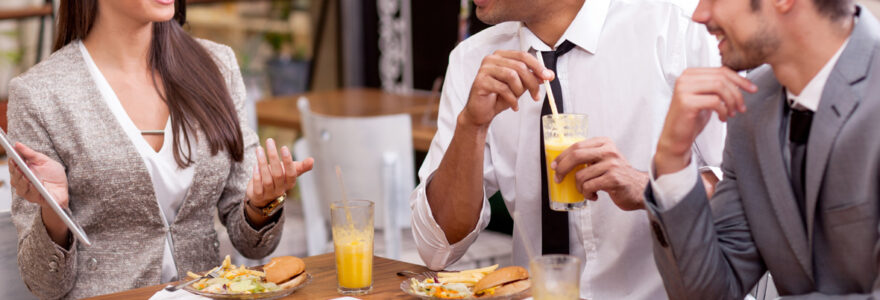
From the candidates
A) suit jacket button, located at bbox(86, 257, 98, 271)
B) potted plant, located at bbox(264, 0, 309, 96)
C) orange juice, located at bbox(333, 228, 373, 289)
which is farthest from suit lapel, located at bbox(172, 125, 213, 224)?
potted plant, located at bbox(264, 0, 309, 96)

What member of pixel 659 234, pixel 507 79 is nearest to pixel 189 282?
pixel 507 79

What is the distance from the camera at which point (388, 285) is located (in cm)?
180

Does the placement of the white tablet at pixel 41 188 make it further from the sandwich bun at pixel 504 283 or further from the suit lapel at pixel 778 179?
the suit lapel at pixel 778 179

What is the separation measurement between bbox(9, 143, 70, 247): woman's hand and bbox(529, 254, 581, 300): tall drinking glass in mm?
1113

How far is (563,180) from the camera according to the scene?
5.98 feet

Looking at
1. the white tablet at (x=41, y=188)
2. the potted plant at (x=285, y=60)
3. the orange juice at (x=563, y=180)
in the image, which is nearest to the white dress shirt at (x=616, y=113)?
the orange juice at (x=563, y=180)

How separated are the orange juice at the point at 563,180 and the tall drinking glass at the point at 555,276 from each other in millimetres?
369

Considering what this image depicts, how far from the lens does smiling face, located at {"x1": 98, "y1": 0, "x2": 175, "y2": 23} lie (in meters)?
2.24

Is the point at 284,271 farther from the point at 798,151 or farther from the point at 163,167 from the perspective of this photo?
the point at 798,151

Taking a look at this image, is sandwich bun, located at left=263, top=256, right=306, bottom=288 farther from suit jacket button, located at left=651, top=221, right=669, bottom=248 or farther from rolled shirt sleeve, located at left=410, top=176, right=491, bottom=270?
suit jacket button, located at left=651, top=221, right=669, bottom=248

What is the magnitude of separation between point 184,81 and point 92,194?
1.27 feet

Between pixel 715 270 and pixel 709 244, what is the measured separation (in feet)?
0.18

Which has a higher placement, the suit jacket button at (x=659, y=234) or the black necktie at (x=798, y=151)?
the black necktie at (x=798, y=151)

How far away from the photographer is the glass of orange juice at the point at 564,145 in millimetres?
1807
